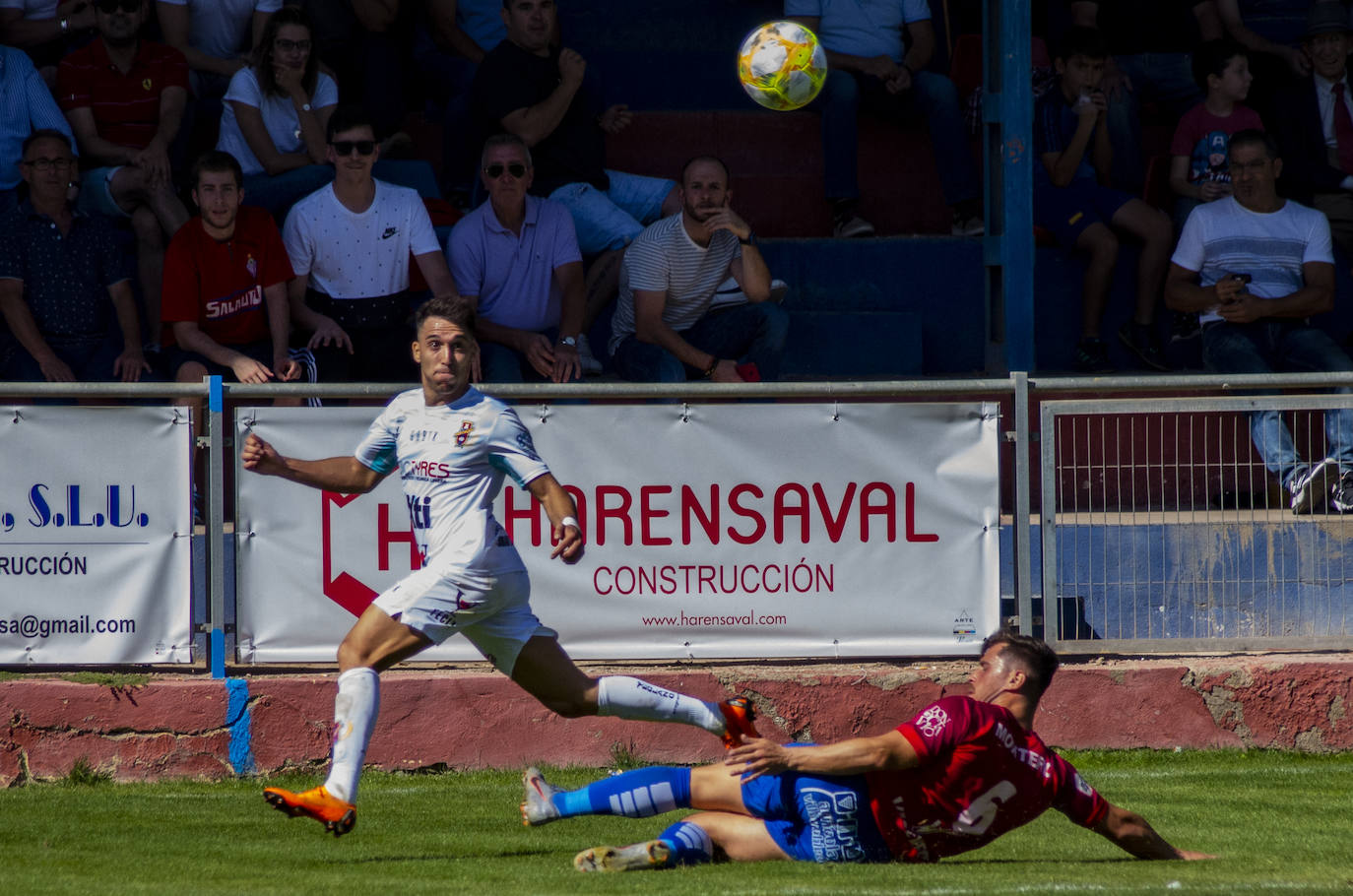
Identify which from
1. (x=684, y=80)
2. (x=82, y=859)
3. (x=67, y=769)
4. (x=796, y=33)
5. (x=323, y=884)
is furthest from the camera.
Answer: (x=684, y=80)

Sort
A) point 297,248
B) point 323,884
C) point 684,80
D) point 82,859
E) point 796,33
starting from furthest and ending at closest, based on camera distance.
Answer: point 684,80 → point 796,33 → point 297,248 → point 82,859 → point 323,884

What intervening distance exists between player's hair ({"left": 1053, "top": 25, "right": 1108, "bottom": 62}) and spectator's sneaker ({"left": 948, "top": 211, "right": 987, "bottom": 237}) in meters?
1.29

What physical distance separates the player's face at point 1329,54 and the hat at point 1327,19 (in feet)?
0.14

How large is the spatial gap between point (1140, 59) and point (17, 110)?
843cm

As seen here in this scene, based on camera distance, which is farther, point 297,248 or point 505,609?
point 297,248

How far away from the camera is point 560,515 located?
18.5 feet

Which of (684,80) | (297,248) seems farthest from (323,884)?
(684,80)

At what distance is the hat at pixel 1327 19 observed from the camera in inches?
455

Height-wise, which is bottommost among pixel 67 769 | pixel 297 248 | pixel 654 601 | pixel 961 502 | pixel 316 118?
pixel 67 769

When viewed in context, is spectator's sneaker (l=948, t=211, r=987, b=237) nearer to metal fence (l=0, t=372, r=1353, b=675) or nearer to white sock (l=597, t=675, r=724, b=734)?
metal fence (l=0, t=372, r=1353, b=675)

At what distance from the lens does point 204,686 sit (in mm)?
7266

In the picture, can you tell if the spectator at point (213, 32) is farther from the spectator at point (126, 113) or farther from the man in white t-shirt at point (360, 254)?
the man in white t-shirt at point (360, 254)

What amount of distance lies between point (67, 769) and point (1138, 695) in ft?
16.5

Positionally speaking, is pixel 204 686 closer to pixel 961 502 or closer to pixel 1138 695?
pixel 961 502
